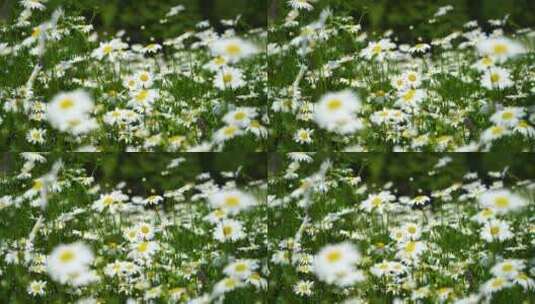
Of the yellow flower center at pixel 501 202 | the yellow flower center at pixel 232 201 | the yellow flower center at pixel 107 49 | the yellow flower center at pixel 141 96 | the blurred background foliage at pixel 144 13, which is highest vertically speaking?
the blurred background foliage at pixel 144 13

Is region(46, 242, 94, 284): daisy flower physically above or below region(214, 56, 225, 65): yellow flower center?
below

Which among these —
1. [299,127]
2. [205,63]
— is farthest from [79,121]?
[299,127]

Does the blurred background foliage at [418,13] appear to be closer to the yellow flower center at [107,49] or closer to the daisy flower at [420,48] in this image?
the daisy flower at [420,48]

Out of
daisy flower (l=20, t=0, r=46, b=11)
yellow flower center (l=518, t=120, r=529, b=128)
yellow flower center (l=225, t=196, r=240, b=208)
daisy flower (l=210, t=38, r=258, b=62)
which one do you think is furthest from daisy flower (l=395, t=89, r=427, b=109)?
daisy flower (l=20, t=0, r=46, b=11)

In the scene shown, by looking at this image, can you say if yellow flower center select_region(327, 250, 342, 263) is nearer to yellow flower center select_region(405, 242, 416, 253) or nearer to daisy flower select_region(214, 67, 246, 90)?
yellow flower center select_region(405, 242, 416, 253)

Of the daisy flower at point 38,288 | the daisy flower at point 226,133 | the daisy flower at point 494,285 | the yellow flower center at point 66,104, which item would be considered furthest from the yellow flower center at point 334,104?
the daisy flower at point 38,288

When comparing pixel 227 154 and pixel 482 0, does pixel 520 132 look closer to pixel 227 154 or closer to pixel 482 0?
pixel 482 0
